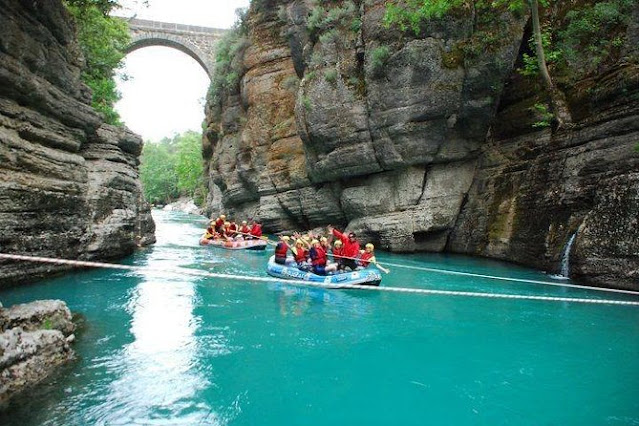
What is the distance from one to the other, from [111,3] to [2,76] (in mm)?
5379

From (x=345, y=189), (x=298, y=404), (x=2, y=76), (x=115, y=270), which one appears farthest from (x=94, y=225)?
(x=345, y=189)

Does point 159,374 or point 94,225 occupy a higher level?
point 94,225

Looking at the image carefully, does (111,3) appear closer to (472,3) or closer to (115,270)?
(115,270)

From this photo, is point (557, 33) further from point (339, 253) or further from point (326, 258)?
point (326, 258)

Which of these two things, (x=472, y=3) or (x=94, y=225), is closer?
(x=94, y=225)

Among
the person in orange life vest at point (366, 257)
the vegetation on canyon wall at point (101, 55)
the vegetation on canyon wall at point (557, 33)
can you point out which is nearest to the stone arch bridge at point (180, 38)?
the vegetation on canyon wall at point (101, 55)

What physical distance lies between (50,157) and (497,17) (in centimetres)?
1611

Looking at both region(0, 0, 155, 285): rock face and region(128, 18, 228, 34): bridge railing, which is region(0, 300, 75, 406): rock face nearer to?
region(0, 0, 155, 285): rock face

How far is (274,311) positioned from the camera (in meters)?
9.20

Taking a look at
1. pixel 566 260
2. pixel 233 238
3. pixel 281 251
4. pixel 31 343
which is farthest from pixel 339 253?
pixel 233 238

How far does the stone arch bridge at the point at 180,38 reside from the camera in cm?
4094

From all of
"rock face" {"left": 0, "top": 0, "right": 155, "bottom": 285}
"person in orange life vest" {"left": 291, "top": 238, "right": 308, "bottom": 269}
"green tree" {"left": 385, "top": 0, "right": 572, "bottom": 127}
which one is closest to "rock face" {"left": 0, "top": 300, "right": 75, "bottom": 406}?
"rock face" {"left": 0, "top": 0, "right": 155, "bottom": 285}

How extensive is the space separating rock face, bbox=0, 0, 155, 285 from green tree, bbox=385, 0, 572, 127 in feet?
35.9

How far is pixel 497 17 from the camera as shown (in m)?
16.0
